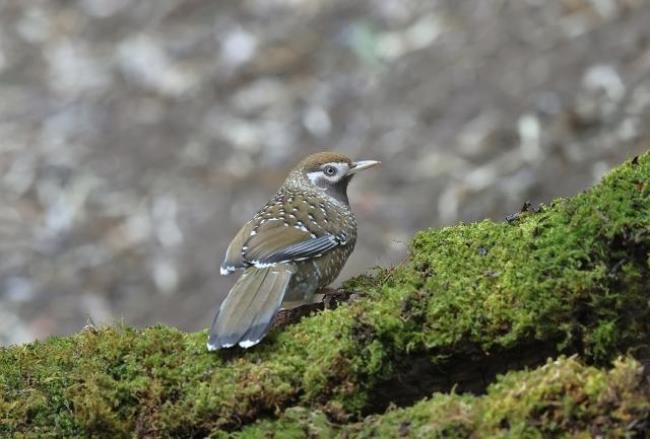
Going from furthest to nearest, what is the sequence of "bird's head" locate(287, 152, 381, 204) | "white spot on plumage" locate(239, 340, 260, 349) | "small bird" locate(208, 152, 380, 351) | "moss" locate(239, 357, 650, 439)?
"bird's head" locate(287, 152, 381, 204) → "small bird" locate(208, 152, 380, 351) → "white spot on plumage" locate(239, 340, 260, 349) → "moss" locate(239, 357, 650, 439)

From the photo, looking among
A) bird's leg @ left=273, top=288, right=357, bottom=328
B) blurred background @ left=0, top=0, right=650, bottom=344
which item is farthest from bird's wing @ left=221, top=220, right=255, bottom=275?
blurred background @ left=0, top=0, right=650, bottom=344

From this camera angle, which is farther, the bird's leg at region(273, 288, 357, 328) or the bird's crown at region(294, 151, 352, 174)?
the bird's crown at region(294, 151, 352, 174)

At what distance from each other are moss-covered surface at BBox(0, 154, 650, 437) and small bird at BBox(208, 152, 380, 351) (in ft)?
0.70

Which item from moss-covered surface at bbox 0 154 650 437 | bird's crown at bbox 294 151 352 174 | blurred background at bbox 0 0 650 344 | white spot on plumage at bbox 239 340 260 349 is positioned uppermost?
blurred background at bbox 0 0 650 344

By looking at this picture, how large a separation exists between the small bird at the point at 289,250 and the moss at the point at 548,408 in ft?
3.31

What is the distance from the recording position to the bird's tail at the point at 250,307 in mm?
4273

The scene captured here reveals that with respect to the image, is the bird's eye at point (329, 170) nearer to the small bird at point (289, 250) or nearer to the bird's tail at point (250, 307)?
the small bird at point (289, 250)

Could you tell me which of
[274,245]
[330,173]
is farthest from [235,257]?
[330,173]

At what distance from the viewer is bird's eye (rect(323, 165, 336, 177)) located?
20.7 feet

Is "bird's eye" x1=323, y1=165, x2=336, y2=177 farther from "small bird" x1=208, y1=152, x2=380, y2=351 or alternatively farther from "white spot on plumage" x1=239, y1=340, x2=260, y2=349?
"white spot on plumage" x1=239, y1=340, x2=260, y2=349

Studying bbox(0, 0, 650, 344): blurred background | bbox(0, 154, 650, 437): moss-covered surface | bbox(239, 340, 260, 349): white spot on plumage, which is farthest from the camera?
bbox(0, 0, 650, 344): blurred background

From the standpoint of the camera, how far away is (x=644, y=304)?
12.9ft

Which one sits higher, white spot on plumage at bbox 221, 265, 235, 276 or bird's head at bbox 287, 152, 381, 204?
bird's head at bbox 287, 152, 381, 204

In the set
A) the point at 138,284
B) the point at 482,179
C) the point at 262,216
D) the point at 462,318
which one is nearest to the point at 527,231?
the point at 462,318
